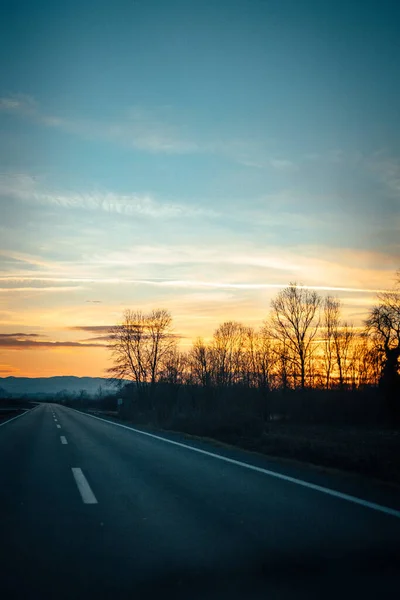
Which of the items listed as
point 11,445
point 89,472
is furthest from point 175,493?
point 11,445

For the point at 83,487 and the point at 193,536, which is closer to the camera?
the point at 193,536

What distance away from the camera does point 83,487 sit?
8.45m

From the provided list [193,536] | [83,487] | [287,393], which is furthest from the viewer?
[287,393]

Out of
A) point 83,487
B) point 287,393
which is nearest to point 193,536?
point 83,487

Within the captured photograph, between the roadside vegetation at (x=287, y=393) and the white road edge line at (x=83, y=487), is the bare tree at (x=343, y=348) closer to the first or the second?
the roadside vegetation at (x=287, y=393)

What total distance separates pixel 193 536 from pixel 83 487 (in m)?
3.61

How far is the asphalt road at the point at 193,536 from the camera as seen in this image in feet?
13.7

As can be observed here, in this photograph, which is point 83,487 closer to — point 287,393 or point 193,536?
point 193,536

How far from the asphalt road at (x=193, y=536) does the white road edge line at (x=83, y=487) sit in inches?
0.7

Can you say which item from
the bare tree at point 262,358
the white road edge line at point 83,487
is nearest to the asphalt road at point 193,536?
the white road edge line at point 83,487

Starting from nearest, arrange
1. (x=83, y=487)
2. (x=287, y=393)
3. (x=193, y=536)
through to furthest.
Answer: (x=193, y=536), (x=83, y=487), (x=287, y=393)

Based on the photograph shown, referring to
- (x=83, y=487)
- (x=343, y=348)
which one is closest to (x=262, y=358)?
(x=343, y=348)

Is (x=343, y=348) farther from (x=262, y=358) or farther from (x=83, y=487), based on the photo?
(x=83, y=487)

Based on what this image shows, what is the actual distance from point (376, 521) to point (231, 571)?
2.53 m
